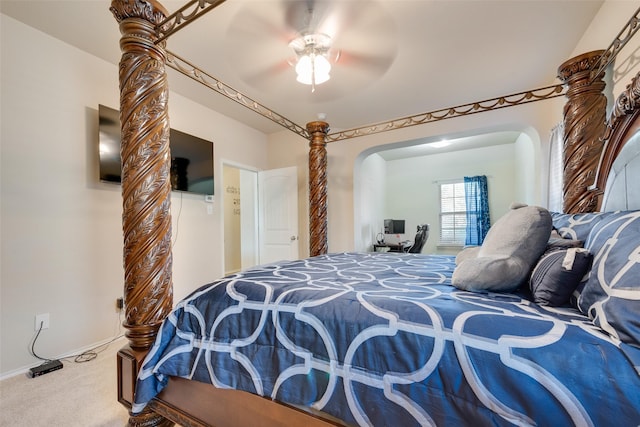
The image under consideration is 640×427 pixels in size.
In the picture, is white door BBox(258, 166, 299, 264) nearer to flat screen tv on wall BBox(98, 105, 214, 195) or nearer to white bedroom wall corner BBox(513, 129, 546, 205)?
flat screen tv on wall BBox(98, 105, 214, 195)

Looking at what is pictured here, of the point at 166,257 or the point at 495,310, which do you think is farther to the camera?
the point at 166,257

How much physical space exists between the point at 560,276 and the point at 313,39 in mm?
2107

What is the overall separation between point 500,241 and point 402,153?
515 cm

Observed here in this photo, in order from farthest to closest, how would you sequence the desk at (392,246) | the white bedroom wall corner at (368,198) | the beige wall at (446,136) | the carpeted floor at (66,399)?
the desk at (392,246) → the white bedroom wall corner at (368,198) → the beige wall at (446,136) → the carpeted floor at (66,399)

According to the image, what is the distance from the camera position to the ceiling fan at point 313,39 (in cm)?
184

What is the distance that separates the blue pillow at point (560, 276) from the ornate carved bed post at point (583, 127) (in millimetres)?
1259

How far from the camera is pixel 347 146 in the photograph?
412 centimetres

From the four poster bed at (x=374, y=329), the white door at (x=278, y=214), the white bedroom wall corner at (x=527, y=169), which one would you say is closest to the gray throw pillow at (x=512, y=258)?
the four poster bed at (x=374, y=329)

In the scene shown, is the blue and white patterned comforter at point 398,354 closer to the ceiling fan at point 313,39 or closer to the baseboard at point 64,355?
the baseboard at point 64,355

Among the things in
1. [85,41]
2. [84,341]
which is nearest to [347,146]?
[85,41]

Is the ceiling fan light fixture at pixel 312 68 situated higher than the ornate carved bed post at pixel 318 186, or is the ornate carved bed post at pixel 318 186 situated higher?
the ceiling fan light fixture at pixel 312 68

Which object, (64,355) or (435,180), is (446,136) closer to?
(435,180)

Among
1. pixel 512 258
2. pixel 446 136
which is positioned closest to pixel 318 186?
pixel 446 136

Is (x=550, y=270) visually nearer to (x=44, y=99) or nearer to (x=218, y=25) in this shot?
(x=218, y=25)
